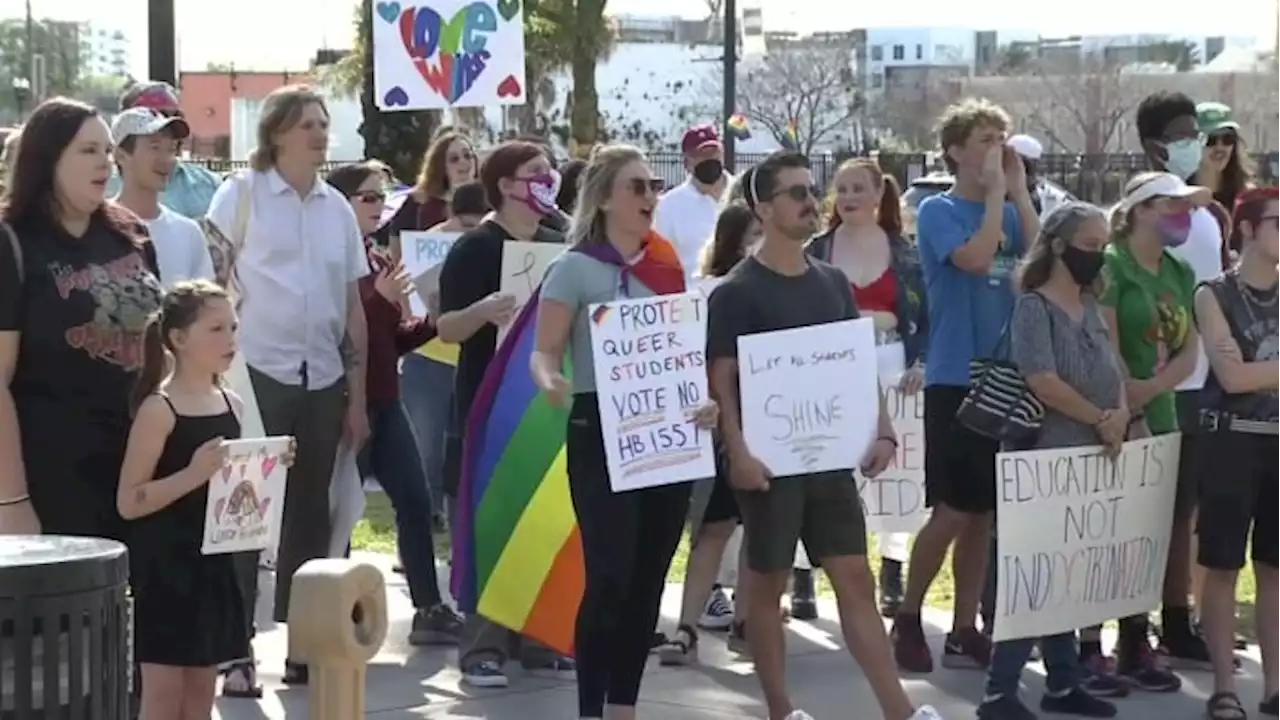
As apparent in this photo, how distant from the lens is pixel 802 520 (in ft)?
21.0

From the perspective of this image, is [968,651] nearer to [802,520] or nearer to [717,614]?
[717,614]

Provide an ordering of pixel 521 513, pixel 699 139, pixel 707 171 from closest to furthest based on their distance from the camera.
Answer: pixel 521 513 < pixel 707 171 < pixel 699 139

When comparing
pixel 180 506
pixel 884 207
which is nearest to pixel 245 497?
pixel 180 506

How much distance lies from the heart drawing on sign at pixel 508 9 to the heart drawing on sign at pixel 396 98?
0.67 metres

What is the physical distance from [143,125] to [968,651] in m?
3.52

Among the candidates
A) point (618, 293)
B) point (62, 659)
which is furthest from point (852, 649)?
point (62, 659)

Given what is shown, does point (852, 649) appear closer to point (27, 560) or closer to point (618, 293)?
point (618, 293)

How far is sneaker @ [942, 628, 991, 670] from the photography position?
766 cm

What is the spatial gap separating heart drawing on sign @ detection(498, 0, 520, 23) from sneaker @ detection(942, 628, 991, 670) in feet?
15.4

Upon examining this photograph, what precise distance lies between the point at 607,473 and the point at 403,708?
4.69 ft

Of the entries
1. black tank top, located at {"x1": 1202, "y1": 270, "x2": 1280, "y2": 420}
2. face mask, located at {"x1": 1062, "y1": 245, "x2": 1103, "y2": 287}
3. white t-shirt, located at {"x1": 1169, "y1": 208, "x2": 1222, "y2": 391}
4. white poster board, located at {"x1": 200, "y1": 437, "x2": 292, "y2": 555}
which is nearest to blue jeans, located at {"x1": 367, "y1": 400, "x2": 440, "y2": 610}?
white poster board, located at {"x1": 200, "y1": 437, "x2": 292, "y2": 555}

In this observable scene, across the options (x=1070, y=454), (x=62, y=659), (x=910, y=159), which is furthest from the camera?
(x=910, y=159)

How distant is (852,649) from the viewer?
250 inches

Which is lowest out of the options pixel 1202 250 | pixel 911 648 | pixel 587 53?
pixel 911 648
